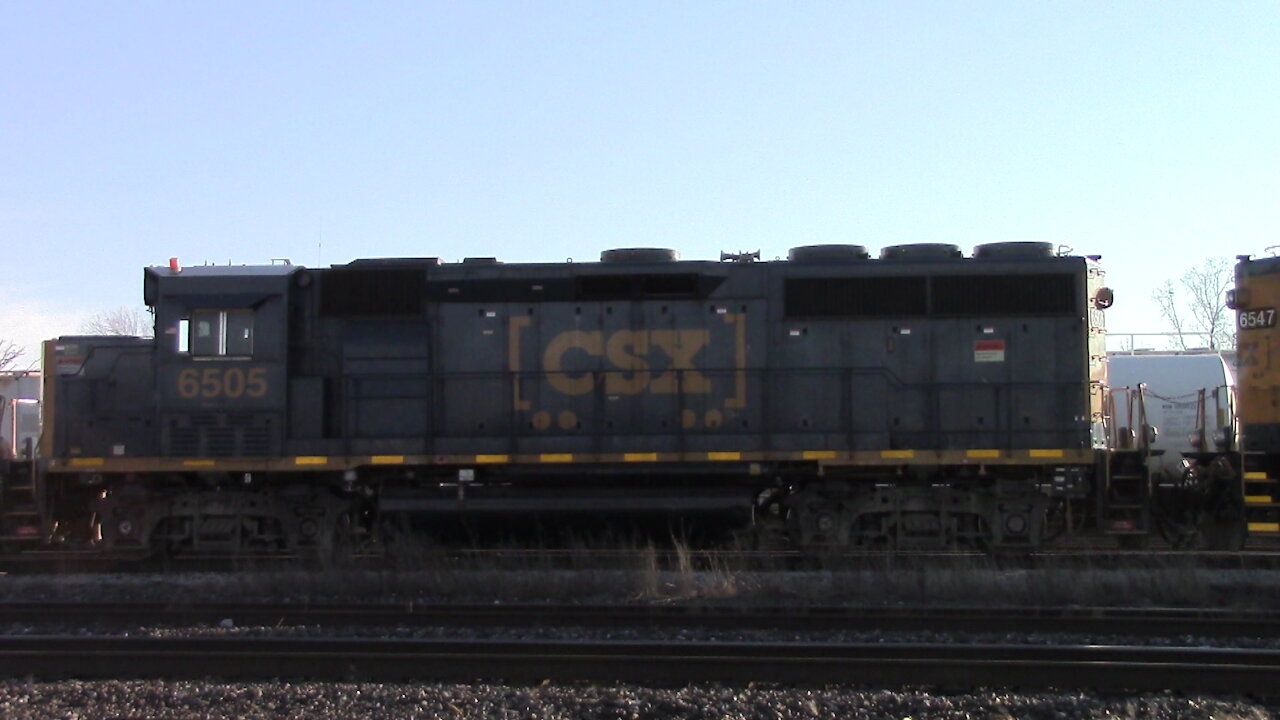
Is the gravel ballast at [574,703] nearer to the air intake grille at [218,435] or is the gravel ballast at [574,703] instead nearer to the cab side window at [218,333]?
the air intake grille at [218,435]

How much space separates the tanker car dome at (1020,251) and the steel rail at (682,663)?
6.44m

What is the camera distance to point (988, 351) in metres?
13.8

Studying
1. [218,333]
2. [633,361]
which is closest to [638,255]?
[633,361]

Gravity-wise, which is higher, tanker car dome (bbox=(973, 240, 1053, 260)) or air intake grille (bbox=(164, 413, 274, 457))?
tanker car dome (bbox=(973, 240, 1053, 260))

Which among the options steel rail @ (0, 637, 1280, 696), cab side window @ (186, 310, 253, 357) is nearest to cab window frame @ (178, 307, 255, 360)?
cab side window @ (186, 310, 253, 357)

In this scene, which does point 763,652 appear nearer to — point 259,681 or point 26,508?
point 259,681

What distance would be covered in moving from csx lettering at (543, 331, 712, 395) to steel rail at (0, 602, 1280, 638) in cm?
377

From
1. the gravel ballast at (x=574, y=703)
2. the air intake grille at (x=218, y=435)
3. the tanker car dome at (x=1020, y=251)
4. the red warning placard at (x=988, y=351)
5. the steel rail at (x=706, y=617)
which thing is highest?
the tanker car dome at (x=1020, y=251)

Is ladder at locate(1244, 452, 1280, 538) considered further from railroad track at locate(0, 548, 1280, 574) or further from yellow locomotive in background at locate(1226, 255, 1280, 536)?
railroad track at locate(0, 548, 1280, 574)

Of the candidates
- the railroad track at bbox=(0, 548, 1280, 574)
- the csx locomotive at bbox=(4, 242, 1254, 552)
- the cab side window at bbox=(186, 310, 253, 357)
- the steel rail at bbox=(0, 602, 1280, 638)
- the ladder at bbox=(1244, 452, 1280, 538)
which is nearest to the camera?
the steel rail at bbox=(0, 602, 1280, 638)

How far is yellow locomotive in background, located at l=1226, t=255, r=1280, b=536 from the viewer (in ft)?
44.8

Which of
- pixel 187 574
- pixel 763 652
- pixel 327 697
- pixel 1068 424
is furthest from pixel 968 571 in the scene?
pixel 187 574

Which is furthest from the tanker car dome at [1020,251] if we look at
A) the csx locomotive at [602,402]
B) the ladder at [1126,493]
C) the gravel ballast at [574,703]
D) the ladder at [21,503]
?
the ladder at [21,503]

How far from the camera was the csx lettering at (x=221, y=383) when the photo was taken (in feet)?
46.1
